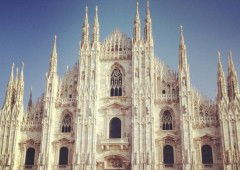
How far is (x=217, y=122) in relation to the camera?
34.8 m

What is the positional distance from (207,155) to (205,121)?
3002 millimetres

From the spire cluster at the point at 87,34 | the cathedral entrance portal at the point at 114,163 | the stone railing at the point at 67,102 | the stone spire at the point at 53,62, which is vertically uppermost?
the spire cluster at the point at 87,34

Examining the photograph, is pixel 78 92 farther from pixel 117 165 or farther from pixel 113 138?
pixel 117 165

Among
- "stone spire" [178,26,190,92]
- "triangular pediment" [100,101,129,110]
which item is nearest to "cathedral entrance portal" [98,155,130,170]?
"triangular pediment" [100,101,129,110]

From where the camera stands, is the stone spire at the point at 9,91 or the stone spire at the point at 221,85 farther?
the stone spire at the point at 9,91

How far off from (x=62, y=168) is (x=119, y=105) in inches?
309

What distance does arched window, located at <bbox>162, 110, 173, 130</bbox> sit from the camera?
36.0 meters

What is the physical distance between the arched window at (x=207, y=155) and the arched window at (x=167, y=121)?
3.54 metres

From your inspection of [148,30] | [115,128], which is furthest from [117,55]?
[115,128]

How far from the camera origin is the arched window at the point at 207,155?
34.2 metres

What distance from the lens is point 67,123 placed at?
37.7m

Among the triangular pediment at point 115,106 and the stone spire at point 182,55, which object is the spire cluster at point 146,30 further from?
the triangular pediment at point 115,106

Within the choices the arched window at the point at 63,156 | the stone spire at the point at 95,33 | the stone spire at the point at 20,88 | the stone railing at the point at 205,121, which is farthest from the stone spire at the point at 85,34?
the stone railing at the point at 205,121

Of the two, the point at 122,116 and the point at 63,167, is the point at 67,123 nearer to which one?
the point at 63,167
